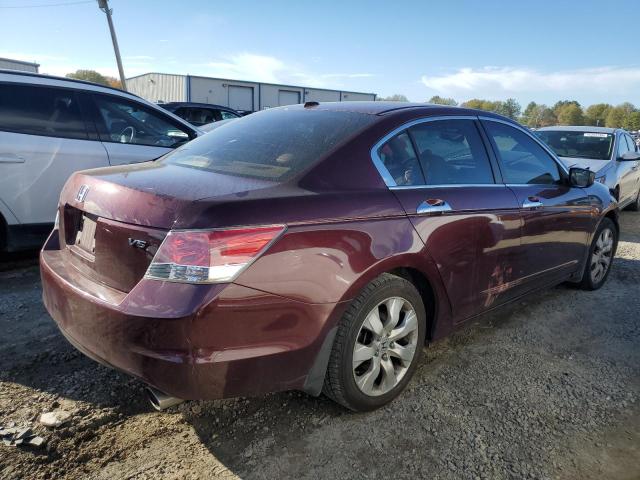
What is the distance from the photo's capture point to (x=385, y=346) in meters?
2.56

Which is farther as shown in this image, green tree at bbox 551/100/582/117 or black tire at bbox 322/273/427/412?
green tree at bbox 551/100/582/117

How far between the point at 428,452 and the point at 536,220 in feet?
6.34

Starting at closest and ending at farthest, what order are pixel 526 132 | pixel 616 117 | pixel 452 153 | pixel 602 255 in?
pixel 452 153
pixel 526 132
pixel 602 255
pixel 616 117

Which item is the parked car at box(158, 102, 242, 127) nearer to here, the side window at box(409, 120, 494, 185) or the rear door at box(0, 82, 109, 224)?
the rear door at box(0, 82, 109, 224)

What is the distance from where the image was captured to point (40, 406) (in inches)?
99.4

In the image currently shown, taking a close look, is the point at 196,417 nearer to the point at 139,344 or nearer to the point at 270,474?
the point at 270,474

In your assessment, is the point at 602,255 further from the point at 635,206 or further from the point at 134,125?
the point at 635,206

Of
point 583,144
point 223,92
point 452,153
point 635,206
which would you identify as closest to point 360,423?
point 452,153

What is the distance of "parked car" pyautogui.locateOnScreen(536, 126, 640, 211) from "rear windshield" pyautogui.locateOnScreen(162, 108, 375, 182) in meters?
5.89

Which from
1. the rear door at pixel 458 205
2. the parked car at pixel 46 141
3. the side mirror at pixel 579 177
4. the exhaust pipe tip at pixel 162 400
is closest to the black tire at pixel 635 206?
Answer: the side mirror at pixel 579 177

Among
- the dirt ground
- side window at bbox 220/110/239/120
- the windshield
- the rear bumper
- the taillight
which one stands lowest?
the dirt ground

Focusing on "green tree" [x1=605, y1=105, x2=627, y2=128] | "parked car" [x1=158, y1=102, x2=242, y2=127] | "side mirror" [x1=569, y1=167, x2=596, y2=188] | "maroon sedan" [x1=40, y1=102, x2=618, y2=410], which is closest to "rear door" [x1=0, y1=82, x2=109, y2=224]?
"maroon sedan" [x1=40, y1=102, x2=618, y2=410]

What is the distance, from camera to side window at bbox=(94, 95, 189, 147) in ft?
15.7

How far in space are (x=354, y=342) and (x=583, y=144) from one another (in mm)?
7530
